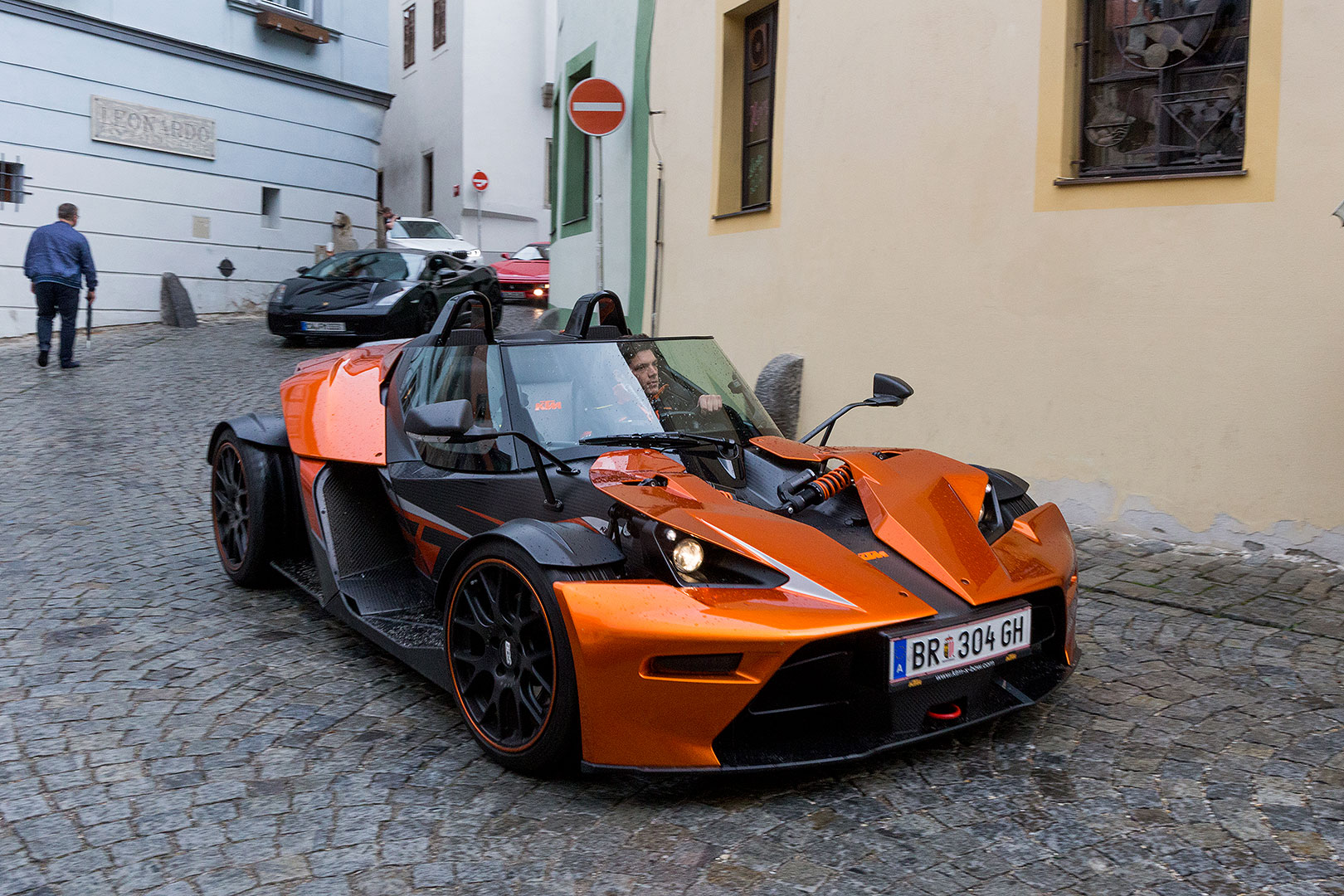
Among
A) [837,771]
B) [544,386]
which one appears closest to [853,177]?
[544,386]

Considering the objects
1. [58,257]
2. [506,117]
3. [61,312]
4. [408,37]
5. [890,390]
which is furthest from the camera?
[408,37]

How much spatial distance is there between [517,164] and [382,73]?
10.1 metres

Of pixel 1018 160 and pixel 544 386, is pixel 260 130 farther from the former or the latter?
pixel 544 386

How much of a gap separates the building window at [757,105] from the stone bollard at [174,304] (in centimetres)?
1026

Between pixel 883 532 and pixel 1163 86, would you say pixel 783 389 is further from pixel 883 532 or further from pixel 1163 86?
pixel 883 532

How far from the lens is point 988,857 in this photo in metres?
2.68

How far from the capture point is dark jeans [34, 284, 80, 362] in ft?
39.0

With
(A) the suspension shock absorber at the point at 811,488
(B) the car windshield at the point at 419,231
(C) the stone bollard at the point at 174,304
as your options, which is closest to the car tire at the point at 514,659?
(A) the suspension shock absorber at the point at 811,488

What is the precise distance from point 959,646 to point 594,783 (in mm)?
1058

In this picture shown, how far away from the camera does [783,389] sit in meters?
8.20

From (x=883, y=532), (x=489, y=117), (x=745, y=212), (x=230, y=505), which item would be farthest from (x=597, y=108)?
(x=489, y=117)

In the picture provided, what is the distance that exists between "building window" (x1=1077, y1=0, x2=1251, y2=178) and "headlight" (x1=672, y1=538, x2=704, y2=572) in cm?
422

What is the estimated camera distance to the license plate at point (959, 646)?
2.86 metres

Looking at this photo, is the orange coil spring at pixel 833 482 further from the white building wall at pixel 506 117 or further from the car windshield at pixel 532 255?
the white building wall at pixel 506 117
